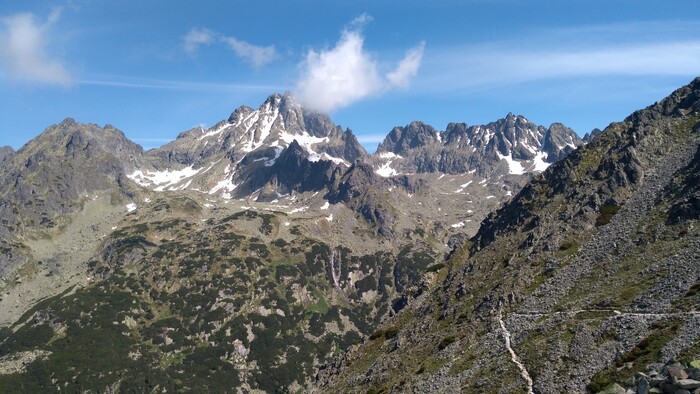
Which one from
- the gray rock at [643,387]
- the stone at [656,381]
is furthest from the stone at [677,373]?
the gray rock at [643,387]

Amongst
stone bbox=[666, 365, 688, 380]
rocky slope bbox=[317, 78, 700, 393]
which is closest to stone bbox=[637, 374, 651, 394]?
stone bbox=[666, 365, 688, 380]

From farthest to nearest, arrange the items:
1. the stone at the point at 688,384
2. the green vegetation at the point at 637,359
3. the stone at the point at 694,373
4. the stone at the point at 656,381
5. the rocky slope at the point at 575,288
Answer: the rocky slope at the point at 575,288, the green vegetation at the point at 637,359, the stone at the point at 656,381, the stone at the point at 694,373, the stone at the point at 688,384

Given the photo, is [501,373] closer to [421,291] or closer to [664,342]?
[664,342]

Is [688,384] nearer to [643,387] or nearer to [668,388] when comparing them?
[668,388]

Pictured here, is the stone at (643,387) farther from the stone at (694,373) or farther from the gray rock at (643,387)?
the stone at (694,373)

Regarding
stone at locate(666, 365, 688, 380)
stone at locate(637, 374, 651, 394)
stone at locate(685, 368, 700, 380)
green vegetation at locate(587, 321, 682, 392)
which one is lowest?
green vegetation at locate(587, 321, 682, 392)

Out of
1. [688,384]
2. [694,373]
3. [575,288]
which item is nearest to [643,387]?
[694,373]

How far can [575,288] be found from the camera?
298 feet

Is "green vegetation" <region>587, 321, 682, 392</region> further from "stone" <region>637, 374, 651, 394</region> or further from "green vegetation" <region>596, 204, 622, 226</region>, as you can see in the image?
"green vegetation" <region>596, 204, 622, 226</region>

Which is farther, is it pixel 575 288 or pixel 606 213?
pixel 606 213

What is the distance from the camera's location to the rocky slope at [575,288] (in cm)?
6544

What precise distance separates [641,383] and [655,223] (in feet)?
249

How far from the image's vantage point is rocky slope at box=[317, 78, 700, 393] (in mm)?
65438

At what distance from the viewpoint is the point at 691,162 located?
372 feet
